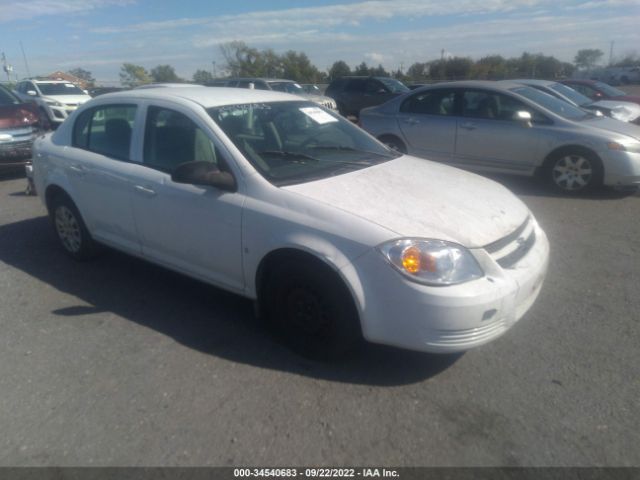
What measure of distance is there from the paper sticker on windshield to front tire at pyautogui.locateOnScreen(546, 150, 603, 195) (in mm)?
4312

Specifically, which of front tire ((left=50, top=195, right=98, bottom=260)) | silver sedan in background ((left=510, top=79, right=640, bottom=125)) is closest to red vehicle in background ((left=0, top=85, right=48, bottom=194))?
front tire ((left=50, top=195, right=98, bottom=260))

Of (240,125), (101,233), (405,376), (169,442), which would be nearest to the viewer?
(169,442)

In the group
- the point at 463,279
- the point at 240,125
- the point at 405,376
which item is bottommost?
the point at 405,376

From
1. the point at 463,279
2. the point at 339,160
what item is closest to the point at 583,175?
the point at 339,160

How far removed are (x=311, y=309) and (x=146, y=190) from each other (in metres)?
1.67

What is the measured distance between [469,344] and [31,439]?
2.37 metres

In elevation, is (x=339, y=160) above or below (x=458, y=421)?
above

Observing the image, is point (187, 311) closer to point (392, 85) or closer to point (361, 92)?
point (361, 92)

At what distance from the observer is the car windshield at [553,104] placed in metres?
7.94

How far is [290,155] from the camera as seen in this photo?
388 cm

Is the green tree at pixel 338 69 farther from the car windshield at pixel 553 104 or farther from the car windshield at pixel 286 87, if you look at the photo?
the car windshield at pixel 553 104

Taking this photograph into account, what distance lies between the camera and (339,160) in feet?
13.3

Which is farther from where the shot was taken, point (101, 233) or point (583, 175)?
point (583, 175)

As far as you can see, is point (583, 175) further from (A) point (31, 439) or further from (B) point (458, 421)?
(A) point (31, 439)
